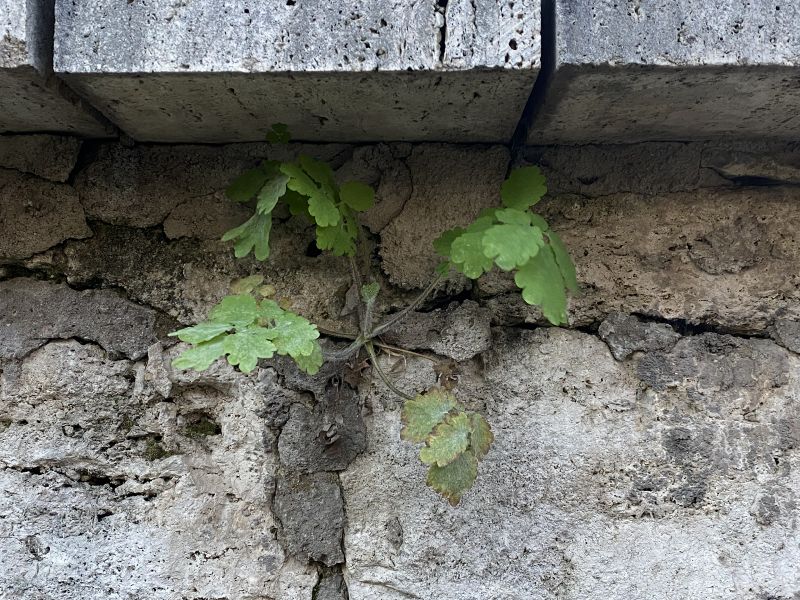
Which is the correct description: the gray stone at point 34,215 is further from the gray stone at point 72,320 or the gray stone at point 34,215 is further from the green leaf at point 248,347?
the green leaf at point 248,347

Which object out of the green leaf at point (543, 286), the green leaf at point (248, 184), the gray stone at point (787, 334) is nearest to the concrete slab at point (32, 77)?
the green leaf at point (248, 184)

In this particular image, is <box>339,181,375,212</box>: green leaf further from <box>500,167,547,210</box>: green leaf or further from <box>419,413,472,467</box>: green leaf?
<box>419,413,472,467</box>: green leaf

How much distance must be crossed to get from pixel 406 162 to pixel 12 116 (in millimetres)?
826

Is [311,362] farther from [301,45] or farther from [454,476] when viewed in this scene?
[301,45]

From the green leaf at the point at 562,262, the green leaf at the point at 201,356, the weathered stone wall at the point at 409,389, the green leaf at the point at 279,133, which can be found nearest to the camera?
the green leaf at the point at 201,356

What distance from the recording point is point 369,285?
132cm

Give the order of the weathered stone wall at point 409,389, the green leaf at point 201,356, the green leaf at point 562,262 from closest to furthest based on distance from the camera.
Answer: the green leaf at point 201,356 < the green leaf at point 562,262 < the weathered stone wall at point 409,389

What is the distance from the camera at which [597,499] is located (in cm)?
135

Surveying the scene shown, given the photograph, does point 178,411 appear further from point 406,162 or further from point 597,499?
point 597,499

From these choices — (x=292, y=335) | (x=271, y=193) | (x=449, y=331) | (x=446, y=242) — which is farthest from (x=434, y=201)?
(x=292, y=335)

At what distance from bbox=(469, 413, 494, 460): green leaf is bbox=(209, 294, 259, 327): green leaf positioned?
46cm

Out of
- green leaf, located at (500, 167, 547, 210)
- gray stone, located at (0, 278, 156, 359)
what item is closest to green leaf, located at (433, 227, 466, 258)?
green leaf, located at (500, 167, 547, 210)

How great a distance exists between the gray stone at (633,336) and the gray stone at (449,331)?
0.87 ft

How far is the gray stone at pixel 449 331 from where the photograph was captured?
1.40 metres
